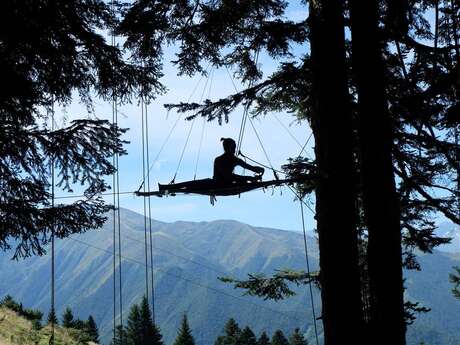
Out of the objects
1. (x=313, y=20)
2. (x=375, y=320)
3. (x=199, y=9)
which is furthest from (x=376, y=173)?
(x=199, y=9)

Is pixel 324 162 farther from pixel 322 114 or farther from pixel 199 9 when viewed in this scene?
pixel 199 9

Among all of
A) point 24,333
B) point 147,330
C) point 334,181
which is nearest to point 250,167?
point 334,181

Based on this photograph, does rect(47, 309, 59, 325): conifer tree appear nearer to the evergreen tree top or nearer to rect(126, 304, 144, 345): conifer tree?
rect(126, 304, 144, 345): conifer tree

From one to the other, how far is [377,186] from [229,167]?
2.60 meters

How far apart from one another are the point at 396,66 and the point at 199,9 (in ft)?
10.5

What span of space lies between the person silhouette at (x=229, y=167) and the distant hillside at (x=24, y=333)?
29.1ft

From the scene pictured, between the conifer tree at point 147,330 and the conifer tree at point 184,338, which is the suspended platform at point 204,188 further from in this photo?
the conifer tree at point 184,338

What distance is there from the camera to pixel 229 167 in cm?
741

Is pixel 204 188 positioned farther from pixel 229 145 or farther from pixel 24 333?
pixel 24 333

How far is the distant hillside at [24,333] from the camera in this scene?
13523 mm

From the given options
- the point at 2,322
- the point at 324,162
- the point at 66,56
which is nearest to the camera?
the point at 324,162

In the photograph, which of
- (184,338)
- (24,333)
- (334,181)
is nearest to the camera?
(334,181)

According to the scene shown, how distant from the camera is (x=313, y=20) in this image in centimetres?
607

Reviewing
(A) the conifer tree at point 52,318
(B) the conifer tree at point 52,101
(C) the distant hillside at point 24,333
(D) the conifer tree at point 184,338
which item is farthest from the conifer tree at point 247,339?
(B) the conifer tree at point 52,101
